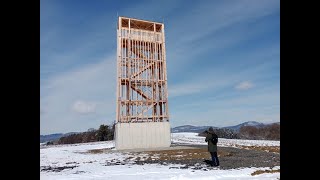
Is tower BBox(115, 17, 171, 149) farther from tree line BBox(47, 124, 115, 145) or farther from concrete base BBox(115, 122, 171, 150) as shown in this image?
tree line BBox(47, 124, 115, 145)

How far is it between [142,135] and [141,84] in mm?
4488

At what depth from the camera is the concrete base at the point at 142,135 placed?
2436 cm

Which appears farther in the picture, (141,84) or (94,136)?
(94,136)

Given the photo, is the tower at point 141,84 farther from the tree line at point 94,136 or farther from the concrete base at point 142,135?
the tree line at point 94,136

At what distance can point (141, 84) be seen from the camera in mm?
25703

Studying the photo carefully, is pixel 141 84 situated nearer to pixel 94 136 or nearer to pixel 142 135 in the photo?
pixel 142 135

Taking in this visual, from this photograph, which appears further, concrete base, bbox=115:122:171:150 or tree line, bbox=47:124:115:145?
tree line, bbox=47:124:115:145

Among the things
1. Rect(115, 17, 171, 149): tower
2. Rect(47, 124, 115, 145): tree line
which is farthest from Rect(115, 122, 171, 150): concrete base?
Rect(47, 124, 115, 145): tree line

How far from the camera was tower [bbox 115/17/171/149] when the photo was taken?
24562 millimetres

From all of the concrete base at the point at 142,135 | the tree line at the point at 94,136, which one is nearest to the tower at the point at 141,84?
the concrete base at the point at 142,135

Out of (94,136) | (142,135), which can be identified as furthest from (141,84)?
(94,136)
